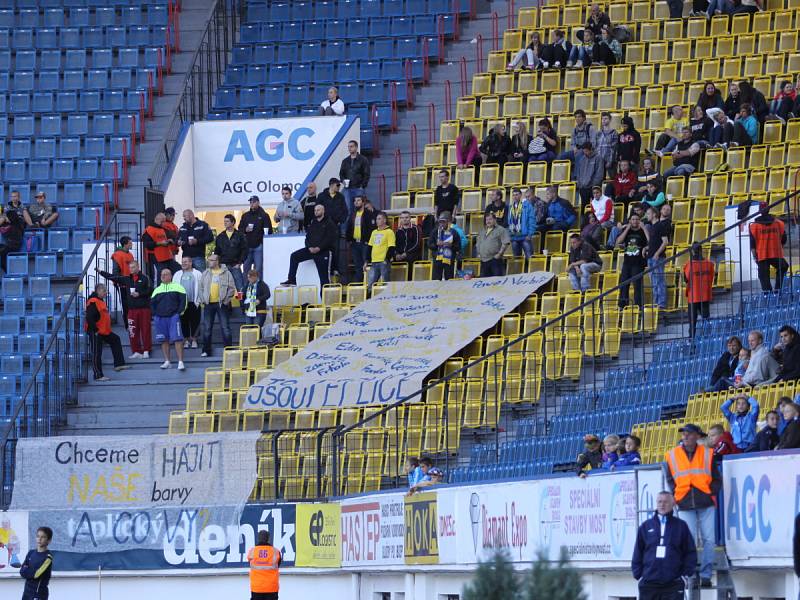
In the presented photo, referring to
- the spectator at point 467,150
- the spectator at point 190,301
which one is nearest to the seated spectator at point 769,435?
the spectator at point 190,301

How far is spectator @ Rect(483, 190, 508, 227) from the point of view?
82.0 ft

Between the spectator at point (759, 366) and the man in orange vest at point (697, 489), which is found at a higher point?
the spectator at point (759, 366)

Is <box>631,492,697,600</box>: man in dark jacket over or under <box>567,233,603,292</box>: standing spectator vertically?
under

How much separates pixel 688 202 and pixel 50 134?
12.3 meters

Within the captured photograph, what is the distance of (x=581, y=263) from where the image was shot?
2350 cm

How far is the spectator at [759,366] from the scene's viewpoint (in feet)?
56.3

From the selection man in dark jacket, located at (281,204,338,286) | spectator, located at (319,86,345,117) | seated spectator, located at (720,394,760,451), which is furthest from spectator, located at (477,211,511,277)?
seated spectator, located at (720,394,760,451)

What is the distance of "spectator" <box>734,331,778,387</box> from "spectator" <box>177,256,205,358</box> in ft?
34.2

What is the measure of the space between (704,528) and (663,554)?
64 centimetres

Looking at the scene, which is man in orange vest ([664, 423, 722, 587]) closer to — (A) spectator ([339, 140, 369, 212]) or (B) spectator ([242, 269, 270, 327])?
(B) spectator ([242, 269, 270, 327])

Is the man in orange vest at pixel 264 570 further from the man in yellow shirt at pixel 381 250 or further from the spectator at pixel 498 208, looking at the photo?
the spectator at pixel 498 208

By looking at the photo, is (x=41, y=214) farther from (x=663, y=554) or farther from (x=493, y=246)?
(x=663, y=554)

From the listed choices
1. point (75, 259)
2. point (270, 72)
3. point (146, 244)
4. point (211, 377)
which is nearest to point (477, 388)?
point (211, 377)

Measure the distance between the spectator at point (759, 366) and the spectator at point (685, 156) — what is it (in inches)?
319
